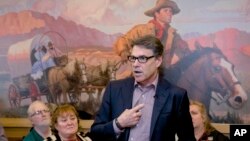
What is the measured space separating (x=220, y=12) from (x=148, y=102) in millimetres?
1961

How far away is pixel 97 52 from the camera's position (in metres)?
4.02

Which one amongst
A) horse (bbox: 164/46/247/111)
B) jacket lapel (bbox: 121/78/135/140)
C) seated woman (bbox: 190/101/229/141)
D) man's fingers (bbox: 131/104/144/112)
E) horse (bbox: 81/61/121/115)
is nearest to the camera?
man's fingers (bbox: 131/104/144/112)

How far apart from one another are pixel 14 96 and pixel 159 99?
2.51 m

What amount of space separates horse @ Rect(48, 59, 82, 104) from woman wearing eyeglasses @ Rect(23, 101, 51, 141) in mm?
422

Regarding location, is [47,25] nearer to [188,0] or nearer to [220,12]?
[188,0]

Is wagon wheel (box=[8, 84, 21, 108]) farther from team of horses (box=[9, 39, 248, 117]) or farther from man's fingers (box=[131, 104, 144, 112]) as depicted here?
man's fingers (box=[131, 104, 144, 112])

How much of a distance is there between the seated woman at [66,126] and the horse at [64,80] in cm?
75

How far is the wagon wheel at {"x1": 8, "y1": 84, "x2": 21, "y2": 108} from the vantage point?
13.8 feet

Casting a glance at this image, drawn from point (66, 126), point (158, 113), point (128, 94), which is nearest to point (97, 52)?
point (66, 126)

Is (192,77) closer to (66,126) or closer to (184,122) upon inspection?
(66,126)

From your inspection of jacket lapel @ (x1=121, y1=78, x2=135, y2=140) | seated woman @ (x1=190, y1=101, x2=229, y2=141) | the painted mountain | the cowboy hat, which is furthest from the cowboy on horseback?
jacket lapel @ (x1=121, y1=78, x2=135, y2=140)

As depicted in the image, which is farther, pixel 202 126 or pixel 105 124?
pixel 202 126

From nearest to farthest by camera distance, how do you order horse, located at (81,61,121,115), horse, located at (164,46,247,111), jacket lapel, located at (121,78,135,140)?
jacket lapel, located at (121,78,135,140)
horse, located at (164,46,247,111)
horse, located at (81,61,121,115)

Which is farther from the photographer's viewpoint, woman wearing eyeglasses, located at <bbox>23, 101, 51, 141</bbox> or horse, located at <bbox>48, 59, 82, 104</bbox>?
horse, located at <bbox>48, 59, 82, 104</bbox>
